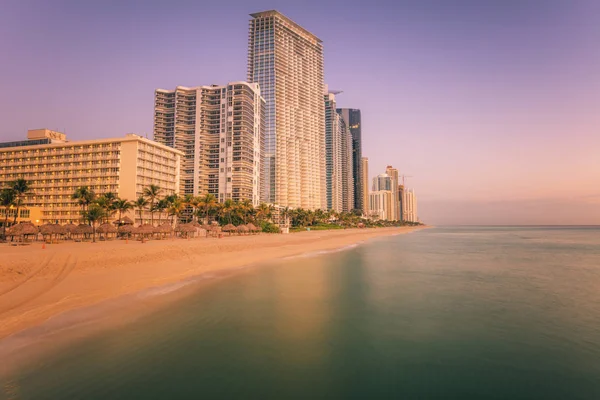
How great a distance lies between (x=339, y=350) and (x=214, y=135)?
5095 inches

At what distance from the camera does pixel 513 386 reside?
10328 millimetres

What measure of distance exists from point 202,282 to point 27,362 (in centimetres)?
1422

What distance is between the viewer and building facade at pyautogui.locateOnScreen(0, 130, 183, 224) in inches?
3671

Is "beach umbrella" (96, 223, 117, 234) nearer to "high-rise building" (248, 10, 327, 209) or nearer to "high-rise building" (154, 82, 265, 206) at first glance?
"high-rise building" (154, 82, 265, 206)

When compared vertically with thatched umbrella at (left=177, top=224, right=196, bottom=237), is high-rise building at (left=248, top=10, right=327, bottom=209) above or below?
above

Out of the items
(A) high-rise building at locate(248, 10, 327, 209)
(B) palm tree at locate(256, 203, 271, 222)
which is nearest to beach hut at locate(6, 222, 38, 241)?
(B) palm tree at locate(256, 203, 271, 222)

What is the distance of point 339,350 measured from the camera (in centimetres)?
1290

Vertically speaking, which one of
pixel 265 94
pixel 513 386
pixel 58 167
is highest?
pixel 265 94

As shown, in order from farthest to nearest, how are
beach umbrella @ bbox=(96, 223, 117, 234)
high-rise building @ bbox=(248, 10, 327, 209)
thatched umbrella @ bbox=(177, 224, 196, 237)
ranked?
high-rise building @ bbox=(248, 10, 327, 209) → thatched umbrella @ bbox=(177, 224, 196, 237) → beach umbrella @ bbox=(96, 223, 117, 234)

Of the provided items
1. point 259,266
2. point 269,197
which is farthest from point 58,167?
point 259,266

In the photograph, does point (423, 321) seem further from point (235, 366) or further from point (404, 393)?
point (235, 366)

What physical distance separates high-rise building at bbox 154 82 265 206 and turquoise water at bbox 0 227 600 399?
107985mm

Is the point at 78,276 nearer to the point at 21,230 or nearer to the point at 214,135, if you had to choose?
the point at 21,230

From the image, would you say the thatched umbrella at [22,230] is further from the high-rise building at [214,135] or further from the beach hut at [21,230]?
the high-rise building at [214,135]
